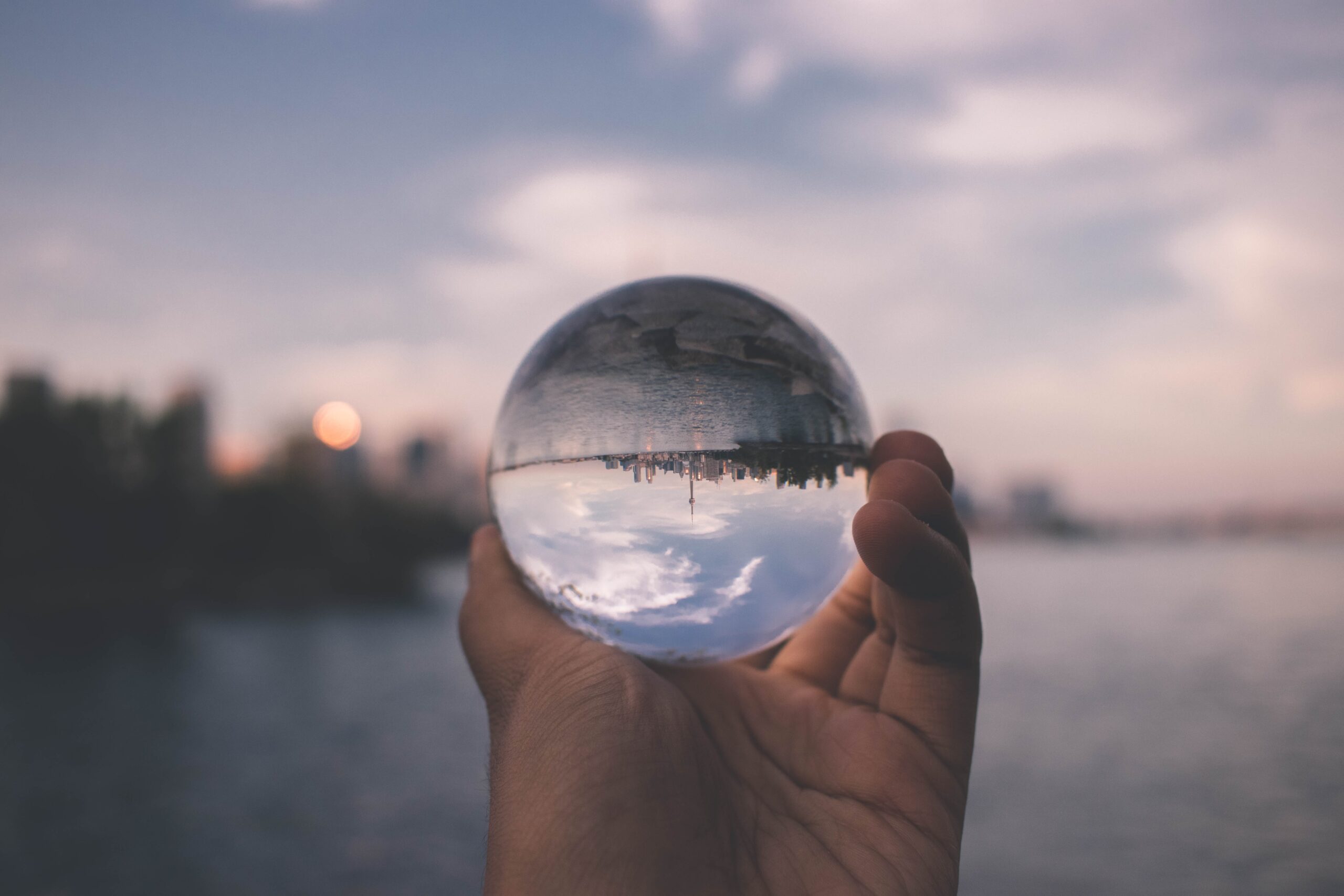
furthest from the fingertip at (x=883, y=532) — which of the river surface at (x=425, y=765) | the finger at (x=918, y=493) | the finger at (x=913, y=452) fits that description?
the river surface at (x=425, y=765)

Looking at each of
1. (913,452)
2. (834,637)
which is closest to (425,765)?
(834,637)

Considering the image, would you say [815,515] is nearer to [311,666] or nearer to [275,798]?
[275,798]

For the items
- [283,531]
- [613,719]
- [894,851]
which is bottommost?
[283,531]

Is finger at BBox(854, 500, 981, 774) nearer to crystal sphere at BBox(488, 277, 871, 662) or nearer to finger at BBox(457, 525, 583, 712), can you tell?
crystal sphere at BBox(488, 277, 871, 662)

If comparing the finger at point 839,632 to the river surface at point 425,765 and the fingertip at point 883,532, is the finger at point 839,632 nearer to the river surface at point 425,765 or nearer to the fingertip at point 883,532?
the fingertip at point 883,532

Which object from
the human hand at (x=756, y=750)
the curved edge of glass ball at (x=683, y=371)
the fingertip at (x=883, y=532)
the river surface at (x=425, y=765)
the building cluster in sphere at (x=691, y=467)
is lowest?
the river surface at (x=425, y=765)

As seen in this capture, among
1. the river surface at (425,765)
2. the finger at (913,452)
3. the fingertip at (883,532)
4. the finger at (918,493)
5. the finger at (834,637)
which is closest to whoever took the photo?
the fingertip at (883,532)

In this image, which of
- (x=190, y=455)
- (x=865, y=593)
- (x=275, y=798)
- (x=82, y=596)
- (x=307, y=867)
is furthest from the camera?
(x=190, y=455)

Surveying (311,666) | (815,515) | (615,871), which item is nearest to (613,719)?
(615,871)
